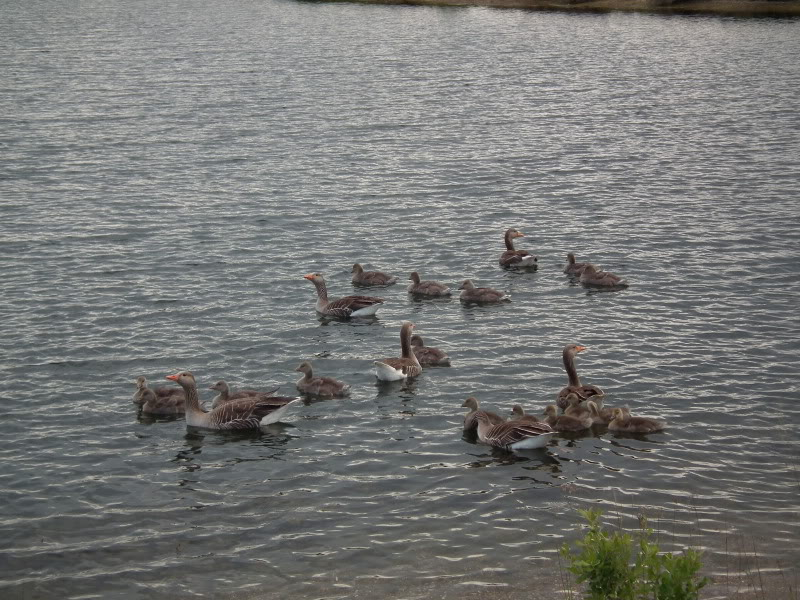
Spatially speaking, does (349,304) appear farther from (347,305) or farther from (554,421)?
(554,421)

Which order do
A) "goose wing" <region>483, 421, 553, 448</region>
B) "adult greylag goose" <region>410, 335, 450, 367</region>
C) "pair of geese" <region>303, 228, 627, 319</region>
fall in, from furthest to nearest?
"pair of geese" <region>303, 228, 627, 319</region>, "adult greylag goose" <region>410, 335, 450, 367</region>, "goose wing" <region>483, 421, 553, 448</region>

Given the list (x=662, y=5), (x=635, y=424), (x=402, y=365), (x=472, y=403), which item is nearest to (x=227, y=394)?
(x=402, y=365)

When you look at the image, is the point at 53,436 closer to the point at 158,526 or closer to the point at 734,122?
the point at 158,526

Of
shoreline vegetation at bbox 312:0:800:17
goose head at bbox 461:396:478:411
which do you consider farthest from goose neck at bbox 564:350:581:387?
shoreline vegetation at bbox 312:0:800:17

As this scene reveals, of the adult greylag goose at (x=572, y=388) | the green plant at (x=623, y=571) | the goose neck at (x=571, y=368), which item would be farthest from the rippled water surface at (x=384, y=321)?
the green plant at (x=623, y=571)

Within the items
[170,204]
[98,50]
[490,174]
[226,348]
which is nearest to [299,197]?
[170,204]

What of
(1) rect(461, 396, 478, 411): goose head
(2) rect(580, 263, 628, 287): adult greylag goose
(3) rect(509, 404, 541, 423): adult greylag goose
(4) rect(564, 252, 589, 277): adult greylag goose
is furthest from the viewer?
(4) rect(564, 252, 589, 277): adult greylag goose

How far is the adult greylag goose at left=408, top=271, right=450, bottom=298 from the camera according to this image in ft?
88.3

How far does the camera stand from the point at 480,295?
87.7 feet

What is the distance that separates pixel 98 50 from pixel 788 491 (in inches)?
2571

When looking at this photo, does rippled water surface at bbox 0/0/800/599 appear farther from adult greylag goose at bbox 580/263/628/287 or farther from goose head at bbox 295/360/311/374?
goose head at bbox 295/360/311/374

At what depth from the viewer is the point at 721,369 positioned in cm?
2214

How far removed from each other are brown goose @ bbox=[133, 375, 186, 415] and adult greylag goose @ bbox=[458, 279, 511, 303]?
8444mm

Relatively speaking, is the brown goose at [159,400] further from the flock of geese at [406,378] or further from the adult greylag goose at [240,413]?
the adult greylag goose at [240,413]
